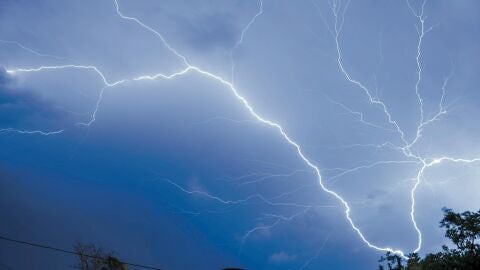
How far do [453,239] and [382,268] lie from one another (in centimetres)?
401

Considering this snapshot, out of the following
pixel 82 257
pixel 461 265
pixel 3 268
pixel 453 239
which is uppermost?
pixel 3 268

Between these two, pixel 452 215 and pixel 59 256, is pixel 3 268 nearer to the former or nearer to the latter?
pixel 59 256

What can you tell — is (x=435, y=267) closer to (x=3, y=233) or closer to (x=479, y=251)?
(x=479, y=251)

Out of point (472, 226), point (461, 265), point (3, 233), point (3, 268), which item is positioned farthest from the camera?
point (3, 233)

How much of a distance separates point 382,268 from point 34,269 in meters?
167

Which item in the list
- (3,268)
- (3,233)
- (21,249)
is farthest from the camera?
(21,249)

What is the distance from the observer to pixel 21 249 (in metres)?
165

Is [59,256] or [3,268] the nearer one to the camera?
[3,268]

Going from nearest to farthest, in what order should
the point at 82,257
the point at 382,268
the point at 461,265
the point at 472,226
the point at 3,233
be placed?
1. the point at 461,265
2. the point at 472,226
3. the point at 82,257
4. the point at 382,268
5. the point at 3,233

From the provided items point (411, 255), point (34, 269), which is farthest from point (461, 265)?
point (34, 269)

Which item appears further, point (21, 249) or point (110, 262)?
point (21, 249)

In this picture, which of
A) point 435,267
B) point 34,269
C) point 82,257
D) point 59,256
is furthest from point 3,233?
point 435,267

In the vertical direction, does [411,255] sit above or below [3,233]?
below

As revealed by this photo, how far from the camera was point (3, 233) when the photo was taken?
148500 mm
